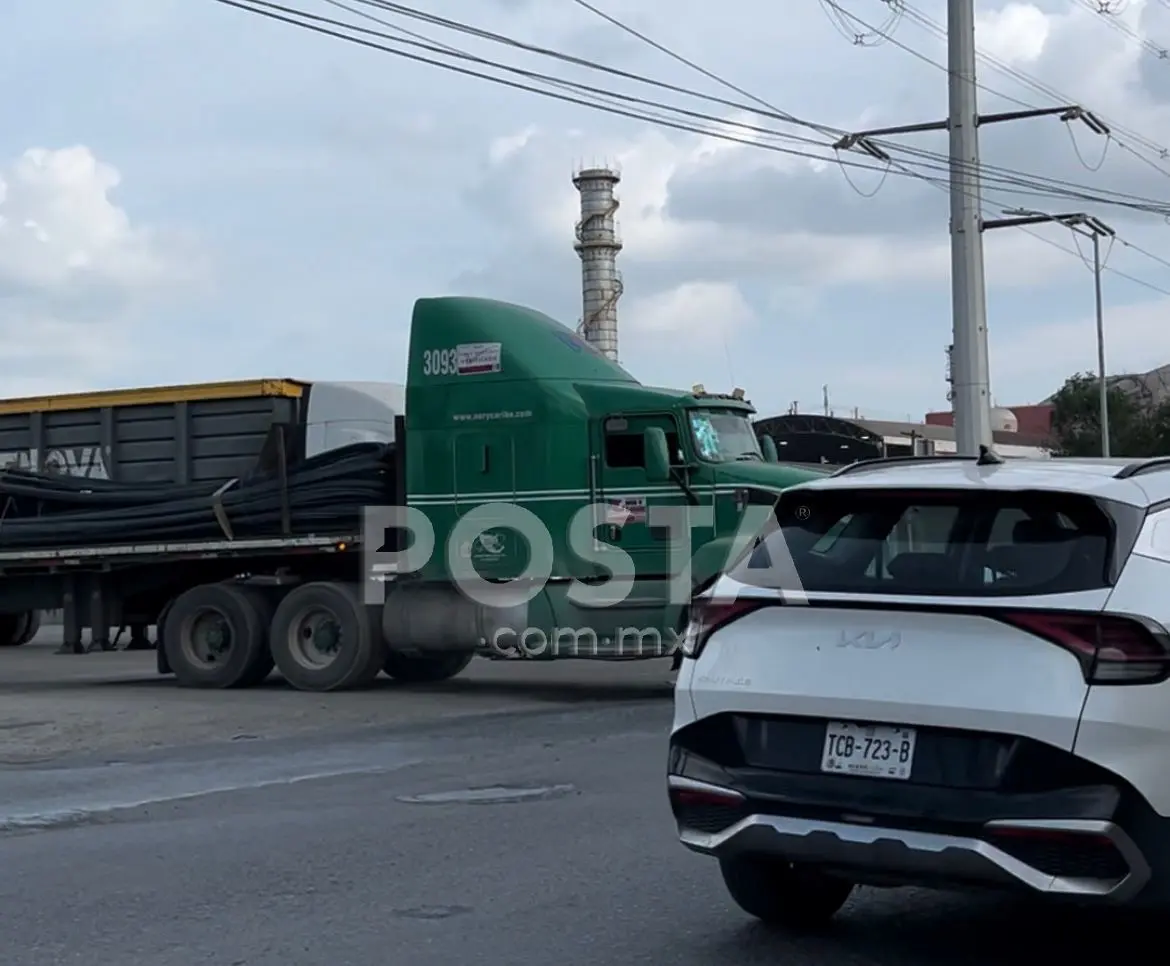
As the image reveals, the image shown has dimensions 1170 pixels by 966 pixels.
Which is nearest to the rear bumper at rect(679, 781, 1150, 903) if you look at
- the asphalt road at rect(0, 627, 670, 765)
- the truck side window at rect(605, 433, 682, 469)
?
the asphalt road at rect(0, 627, 670, 765)

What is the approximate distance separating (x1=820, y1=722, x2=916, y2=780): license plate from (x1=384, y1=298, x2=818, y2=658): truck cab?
10.3 meters

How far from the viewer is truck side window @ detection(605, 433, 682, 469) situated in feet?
53.3

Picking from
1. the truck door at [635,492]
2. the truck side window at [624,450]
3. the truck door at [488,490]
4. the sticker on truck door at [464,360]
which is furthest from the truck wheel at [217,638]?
the truck side window at [624,450]

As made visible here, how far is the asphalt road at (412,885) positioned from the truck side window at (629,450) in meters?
4.76

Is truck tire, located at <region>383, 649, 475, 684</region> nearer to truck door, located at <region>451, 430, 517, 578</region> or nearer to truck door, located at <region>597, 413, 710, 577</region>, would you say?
truck door, located at <region>451, 430, 517, 578</region>

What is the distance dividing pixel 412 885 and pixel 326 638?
10376mm

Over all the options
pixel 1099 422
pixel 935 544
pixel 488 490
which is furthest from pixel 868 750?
pixel 1099 422

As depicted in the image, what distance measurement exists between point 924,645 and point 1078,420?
5898 centimetres

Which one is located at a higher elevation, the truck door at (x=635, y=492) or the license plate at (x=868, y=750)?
the truck door at (x=635, y=492)

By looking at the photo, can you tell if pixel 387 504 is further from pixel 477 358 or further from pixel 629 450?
pixel 629 450

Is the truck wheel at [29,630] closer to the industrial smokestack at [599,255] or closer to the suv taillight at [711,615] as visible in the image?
the suv taillight at [711,615]

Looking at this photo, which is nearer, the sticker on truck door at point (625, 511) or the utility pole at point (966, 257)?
the sticker on truck door at point (625, 511)

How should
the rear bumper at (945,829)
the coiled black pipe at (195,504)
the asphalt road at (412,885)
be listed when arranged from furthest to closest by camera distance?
the coiled black pipe at (195,504)
the asphalt road at (412,885)
the rear bumper at (945,829)

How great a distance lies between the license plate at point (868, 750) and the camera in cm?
543
